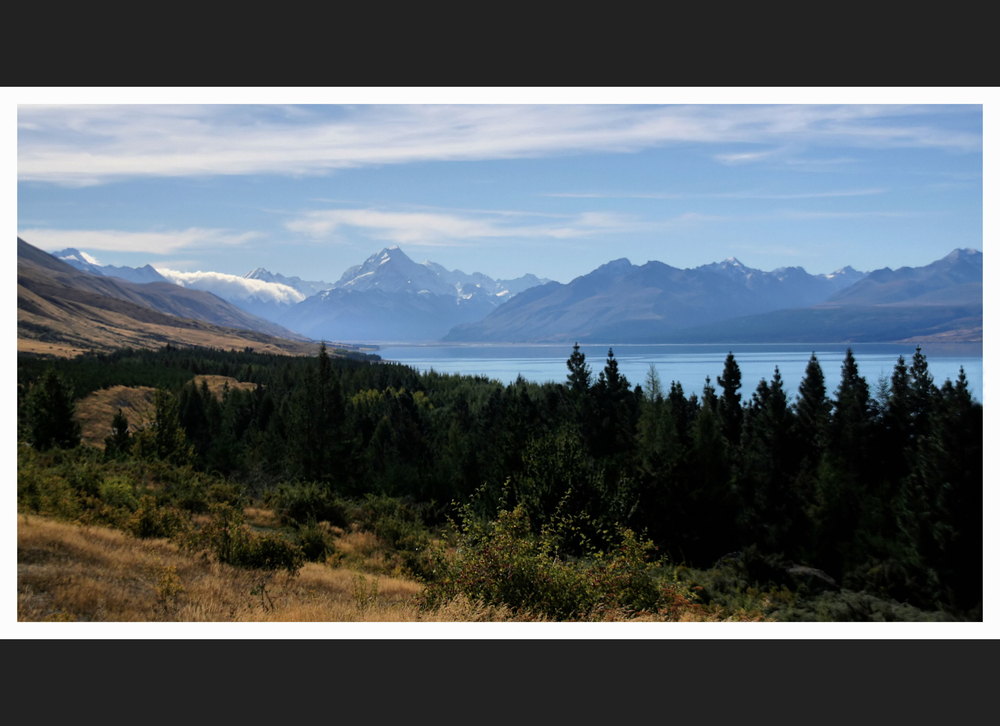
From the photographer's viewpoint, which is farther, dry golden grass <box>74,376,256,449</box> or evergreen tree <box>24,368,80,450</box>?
dry golden grass <box>74,376,256,449</box>

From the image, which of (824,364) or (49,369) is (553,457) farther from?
(824,364)

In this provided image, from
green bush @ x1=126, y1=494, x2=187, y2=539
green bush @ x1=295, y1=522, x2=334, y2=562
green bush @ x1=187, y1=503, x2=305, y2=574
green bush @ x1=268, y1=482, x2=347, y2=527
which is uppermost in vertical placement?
green bush @ x1=126, y1=494, x2=187, y2=539

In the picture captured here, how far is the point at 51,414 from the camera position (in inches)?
704

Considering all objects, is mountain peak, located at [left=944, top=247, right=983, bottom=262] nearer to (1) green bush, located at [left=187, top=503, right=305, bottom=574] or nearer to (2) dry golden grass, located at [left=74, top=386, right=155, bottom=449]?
(1) green bush, located at [left=187, top=503, right=305, bottom=574]

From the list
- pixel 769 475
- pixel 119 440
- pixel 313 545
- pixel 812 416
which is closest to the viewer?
pixel 313 545

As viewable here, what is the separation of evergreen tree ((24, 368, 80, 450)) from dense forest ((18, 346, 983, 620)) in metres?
0.07

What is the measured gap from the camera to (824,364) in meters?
73.1

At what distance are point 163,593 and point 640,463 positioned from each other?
39.0m

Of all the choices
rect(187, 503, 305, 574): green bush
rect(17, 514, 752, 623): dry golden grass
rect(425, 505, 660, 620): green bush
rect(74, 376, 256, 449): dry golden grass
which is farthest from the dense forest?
rect(187, 503, 305, 574): green bush

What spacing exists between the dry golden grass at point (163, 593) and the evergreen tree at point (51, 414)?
4.84 metres

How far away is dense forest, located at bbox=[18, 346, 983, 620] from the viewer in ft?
59.9

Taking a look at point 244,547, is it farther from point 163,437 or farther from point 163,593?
point 163,437

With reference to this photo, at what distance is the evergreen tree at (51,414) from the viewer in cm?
1595

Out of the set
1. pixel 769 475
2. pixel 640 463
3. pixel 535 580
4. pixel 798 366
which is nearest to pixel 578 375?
pixel 640 463
